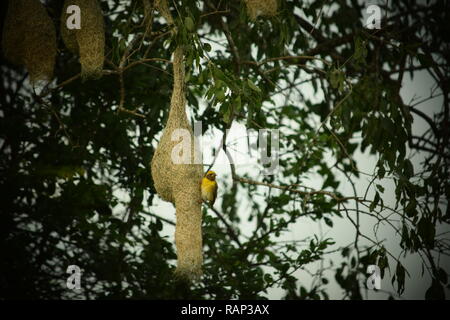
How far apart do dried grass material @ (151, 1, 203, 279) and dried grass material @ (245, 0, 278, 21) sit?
1.65 feet

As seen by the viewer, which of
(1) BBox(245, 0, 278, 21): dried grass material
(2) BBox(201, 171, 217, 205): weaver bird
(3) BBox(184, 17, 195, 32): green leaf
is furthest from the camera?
(1) BBox(245, 0, 278, 21): dried grass material

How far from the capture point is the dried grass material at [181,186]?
241cm

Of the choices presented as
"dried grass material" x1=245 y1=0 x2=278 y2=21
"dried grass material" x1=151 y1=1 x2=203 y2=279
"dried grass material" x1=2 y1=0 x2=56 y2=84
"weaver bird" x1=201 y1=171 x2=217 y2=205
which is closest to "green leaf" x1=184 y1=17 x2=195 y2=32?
"dried grass material" x1=151 y1=1 x2=203 y2=279

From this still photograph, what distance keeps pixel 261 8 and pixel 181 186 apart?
1141 mm

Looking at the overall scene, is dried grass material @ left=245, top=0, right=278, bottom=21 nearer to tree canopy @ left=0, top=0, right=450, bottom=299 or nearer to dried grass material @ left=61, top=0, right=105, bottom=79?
tree canopy @ left=0, top=0, right=450, bottom=299

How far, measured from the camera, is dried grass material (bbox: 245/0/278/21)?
8.67 ft

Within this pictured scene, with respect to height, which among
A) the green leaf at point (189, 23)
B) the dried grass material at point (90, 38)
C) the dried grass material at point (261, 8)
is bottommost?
the green leaf at point (189, 23)

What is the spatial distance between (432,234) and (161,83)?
6.98 ft

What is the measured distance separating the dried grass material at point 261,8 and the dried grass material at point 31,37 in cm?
119

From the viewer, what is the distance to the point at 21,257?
3.20 m

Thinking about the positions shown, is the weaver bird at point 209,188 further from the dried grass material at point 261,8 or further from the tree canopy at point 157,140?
the dried grass material at point 261,8

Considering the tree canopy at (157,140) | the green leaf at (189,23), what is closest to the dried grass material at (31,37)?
the tree canopy at (157,140)

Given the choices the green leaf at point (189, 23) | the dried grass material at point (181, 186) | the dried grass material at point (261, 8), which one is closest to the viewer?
the green leaf at point (189, 23)

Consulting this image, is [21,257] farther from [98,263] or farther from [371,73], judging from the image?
[371,73]
